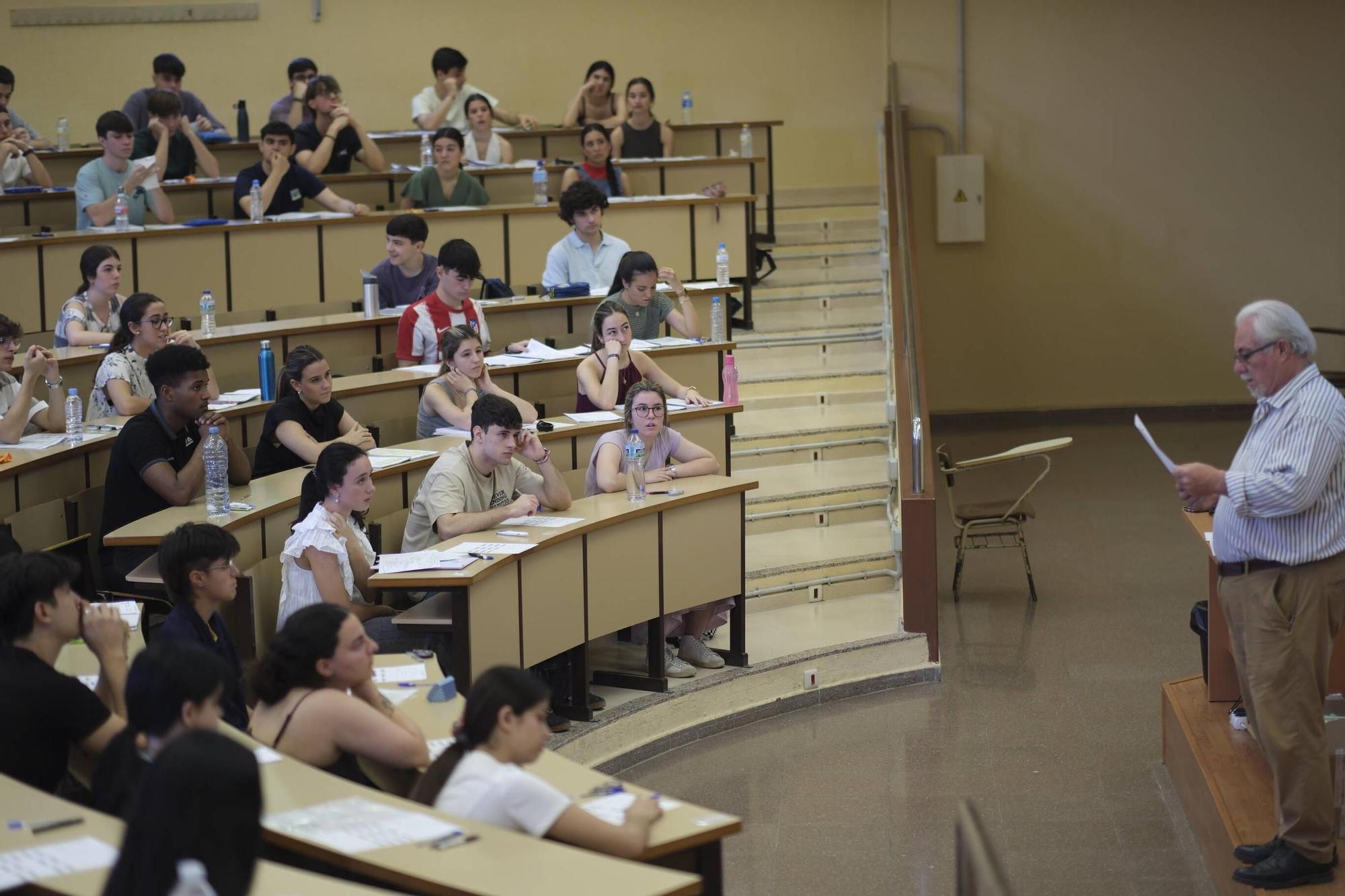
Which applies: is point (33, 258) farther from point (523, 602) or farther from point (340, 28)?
point (340, 28)

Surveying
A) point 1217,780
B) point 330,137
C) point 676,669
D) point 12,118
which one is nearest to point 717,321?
point 676,669

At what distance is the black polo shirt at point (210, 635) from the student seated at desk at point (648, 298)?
3660mm

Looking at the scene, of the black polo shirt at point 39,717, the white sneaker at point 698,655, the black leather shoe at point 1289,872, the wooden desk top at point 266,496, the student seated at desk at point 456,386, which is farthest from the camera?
the student seated at desk at point 456,386

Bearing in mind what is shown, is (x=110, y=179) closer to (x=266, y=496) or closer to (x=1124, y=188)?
(x=266, y=496)

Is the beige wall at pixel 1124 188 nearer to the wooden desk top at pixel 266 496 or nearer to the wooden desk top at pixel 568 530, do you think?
the wooden desk top at pixel 266 496

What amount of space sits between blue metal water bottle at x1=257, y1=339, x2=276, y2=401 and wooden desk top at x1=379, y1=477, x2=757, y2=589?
1479 mm

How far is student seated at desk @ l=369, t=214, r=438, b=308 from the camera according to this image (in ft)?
25.6

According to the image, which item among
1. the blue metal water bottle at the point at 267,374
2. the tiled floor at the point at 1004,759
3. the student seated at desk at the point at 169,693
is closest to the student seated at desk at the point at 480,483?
the tiled floor at the point at 1004,759

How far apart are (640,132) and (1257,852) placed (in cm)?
730

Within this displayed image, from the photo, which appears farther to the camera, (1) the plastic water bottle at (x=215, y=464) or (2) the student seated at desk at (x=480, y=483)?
(2) the student seated at desk at (x=480, y=483)

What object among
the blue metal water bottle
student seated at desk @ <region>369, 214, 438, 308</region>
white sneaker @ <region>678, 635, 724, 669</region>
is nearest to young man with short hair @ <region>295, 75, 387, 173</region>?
student seated at desk @ <region>369, 214, 438, 308</region>

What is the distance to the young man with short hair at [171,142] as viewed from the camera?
8938 millimetres

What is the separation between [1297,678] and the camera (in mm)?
3910

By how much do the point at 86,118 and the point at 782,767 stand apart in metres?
8.98
